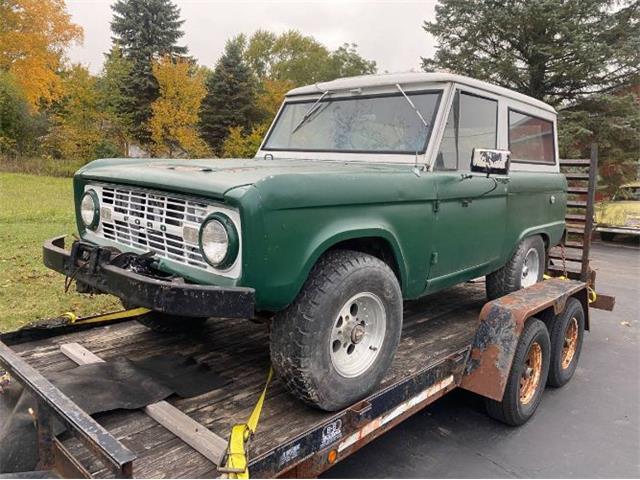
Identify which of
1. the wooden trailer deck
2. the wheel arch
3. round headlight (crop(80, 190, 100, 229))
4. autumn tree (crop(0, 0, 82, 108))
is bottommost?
the wooden trailer deck

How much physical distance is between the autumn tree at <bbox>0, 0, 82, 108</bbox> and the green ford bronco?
71.8 feet

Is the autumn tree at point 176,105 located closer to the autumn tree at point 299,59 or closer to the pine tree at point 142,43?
the pine tree at point 142,43

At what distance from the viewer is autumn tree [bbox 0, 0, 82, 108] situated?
69.5 feet

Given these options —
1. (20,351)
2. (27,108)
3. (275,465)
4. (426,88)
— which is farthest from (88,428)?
(27,108)

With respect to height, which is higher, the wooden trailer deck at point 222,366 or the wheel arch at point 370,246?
the wheel arch at point 370,246

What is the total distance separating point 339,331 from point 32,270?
233 inches

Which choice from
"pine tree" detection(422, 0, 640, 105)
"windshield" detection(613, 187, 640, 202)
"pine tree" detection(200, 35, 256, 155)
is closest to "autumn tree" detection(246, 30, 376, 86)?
"pine tree" detection(200, 35, 256, 155)

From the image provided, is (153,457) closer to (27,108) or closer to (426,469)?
(426,469)

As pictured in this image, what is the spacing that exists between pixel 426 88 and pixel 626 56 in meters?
15.1

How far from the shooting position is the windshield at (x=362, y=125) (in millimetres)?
3617

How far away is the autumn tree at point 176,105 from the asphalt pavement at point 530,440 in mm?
22862

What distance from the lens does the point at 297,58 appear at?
41219 millimetres

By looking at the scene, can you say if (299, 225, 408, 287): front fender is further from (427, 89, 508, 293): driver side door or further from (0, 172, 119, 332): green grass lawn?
(0, 172, 119, 332): green grass lawn

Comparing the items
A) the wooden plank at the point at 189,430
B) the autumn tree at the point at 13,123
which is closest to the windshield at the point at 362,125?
the wooden plank at the point at 189,430
